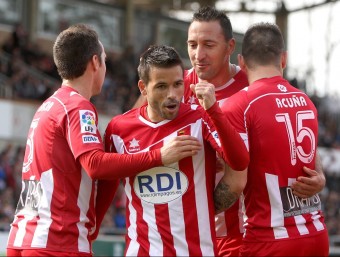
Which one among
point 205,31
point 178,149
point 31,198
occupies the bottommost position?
point 31,198

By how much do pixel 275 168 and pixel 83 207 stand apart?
4.12 feet

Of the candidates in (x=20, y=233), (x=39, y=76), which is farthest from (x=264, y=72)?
(x=39, y=76)

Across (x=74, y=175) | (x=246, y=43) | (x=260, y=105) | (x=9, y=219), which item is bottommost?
(x=9, y=219)

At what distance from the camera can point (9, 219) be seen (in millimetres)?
15477

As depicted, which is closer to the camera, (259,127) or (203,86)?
(203,86)

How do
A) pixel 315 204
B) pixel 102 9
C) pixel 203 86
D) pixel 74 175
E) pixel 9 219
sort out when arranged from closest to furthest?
pixel 203 86 < pixel 74 175 < pixel 315 204 < pixel 9 219 < pixel 102 9

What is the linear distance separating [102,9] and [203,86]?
23922 mm

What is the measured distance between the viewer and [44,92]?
68.3 ft

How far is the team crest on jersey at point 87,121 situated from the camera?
568cm

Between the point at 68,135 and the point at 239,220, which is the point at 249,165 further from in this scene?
the point at 68,135

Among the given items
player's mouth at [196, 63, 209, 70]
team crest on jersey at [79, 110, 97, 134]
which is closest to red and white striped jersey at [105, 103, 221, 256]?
A: team crest on jersey at [79, 110, 97, 134]

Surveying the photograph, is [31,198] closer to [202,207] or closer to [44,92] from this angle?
[202,207]

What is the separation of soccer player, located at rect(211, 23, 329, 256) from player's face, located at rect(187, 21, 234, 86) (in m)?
0.55

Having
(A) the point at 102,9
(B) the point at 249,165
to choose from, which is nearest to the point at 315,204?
(B) the point at 249,165
